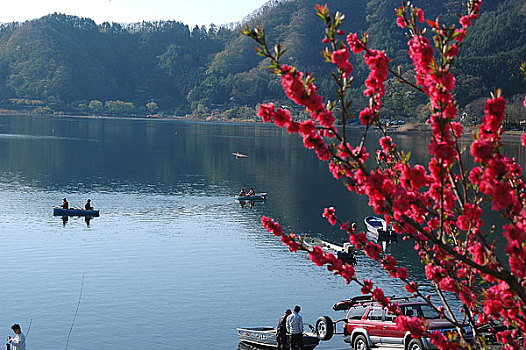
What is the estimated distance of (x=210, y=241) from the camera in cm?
6194

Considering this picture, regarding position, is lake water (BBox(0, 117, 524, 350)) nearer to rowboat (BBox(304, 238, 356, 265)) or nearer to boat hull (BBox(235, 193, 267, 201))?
rowboat (BBox(304, 238, 356, 265))

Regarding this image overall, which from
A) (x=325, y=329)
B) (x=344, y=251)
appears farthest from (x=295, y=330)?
(x=344, y=251)

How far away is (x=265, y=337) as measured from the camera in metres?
32.5

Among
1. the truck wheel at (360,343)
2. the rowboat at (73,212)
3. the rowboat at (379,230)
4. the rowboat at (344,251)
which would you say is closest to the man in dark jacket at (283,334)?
the truck wheel at (360,343)

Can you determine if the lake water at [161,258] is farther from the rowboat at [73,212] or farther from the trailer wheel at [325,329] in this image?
the trailer wheel at [325,329]

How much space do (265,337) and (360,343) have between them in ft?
19.6

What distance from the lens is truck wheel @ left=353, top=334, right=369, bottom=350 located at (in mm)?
27516

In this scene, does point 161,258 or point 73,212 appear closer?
point 161,258

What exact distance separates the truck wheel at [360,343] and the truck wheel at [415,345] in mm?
2374

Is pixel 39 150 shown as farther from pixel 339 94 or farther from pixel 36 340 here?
pixel 339 94

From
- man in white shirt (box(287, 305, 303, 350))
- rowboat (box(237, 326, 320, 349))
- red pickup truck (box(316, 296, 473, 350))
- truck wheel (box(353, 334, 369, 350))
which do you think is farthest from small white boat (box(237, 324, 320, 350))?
truck wheel (box(353, 334, 369, 350))

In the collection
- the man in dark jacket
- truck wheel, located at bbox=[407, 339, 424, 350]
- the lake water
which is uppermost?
truck wheel, located at bbox=[407, 339, 424, 350]

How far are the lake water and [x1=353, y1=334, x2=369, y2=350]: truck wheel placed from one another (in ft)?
20.0

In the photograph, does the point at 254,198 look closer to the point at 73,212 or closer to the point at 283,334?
the point at 73,212
